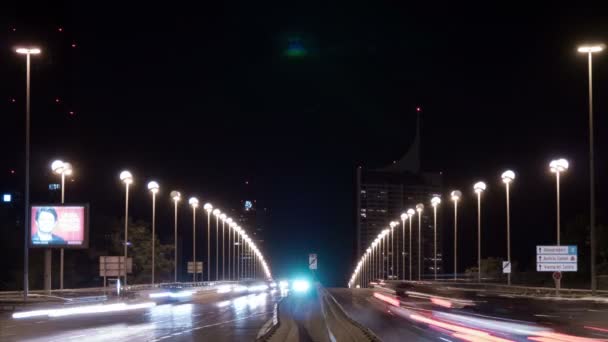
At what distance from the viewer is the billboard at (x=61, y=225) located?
56750 millimetres

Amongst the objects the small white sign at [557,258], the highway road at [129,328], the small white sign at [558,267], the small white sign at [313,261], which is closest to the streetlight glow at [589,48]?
the small white sign at [557,258]

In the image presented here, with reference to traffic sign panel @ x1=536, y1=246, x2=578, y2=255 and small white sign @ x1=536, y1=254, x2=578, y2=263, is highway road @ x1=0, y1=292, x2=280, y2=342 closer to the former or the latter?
small white sign @ x1=536, y1=254, x2=578, y2=263

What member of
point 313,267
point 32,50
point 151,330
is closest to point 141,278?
point 313,267

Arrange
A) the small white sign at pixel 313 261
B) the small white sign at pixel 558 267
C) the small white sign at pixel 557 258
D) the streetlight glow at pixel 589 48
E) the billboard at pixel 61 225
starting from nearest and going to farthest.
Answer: the streetlight glow at pixel 589 48 → the small white sign at pixel 558 267 → the small white sign at pixel 557 258 → the billboard at pixel 61 225 → the small white sign at pixel 313 261

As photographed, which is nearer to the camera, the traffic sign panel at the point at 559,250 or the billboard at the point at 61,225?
the traffic sign panel at the point at 559,250

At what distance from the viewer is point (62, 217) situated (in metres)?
57.2

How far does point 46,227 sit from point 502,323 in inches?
1538

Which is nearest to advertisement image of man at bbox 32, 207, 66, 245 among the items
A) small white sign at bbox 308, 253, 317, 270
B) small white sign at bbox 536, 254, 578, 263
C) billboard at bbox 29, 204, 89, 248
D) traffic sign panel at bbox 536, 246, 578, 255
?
billboard at bbox 29, 204, 89, 248

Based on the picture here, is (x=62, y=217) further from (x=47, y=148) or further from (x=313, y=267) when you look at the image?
(x=47, y=148)

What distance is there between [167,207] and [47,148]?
2063 inches

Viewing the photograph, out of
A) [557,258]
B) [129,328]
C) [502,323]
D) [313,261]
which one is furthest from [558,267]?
[313,261]

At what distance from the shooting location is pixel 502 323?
84.0ft

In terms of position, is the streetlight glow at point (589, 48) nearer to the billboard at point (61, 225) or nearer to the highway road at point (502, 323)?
the highway road at point (502, 323)

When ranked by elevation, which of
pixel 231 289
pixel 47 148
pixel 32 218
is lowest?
pixel 231 289
